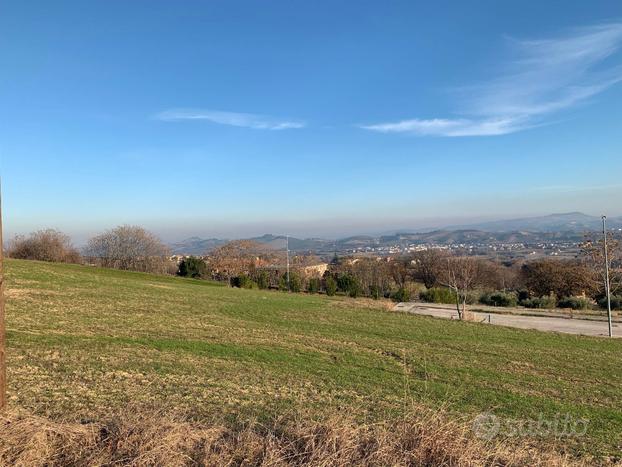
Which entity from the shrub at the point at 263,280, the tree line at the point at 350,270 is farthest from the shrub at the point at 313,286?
Answer: the shrub at the point at 263,280

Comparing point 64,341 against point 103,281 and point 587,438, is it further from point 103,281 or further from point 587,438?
point 103,281

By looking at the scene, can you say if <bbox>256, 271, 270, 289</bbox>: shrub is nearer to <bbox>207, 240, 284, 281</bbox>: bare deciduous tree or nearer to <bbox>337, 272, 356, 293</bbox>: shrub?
<bbox>207, 240, 284, 281</bbox>: bare deciduous tree

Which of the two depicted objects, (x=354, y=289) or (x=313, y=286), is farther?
(x=313, y=286)

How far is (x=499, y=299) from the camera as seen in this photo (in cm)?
3738

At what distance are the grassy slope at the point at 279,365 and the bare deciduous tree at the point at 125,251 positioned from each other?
116 feet

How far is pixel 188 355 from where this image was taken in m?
8.69

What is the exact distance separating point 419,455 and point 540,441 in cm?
258

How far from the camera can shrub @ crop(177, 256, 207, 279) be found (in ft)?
163

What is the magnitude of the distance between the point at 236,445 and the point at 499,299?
3777 centimetres

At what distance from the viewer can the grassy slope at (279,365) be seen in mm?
5844

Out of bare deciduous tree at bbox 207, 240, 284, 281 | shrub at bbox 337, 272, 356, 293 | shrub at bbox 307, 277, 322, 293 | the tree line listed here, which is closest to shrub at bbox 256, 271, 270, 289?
the tree line

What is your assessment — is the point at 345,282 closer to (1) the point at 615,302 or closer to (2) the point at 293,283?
(2) the point at 293,283

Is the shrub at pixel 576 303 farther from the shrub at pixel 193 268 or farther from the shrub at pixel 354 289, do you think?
the shrub at pixel 193 268

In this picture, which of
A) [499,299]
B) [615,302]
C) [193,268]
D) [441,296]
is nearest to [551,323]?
[499,299]
